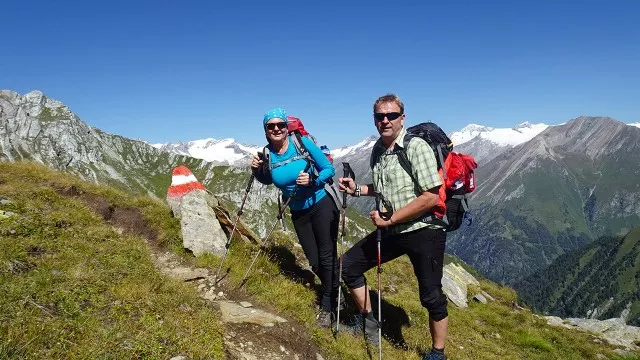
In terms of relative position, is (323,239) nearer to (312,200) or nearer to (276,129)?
(312,200)

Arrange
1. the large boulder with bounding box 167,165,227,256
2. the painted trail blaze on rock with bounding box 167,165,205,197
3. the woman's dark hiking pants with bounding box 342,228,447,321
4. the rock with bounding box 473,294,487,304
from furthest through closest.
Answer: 1. the rock with bounding box 473,294,487,304
2. the painted trail blaze on rock with bounding box 167,165,205,197
3. the large boulder with bounding box 167,165,227,256
4. the woman's dark hiking pants with bounding box 342,228,447,321

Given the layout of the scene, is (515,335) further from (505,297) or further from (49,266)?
(49,266)

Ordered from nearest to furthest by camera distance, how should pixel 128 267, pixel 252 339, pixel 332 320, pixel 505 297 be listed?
pixel 252 339 → pixel 128 267 → pixel 332 320 → pixel 505 297

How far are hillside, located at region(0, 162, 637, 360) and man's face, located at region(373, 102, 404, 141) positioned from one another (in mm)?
4500

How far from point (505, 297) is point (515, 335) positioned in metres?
5.60

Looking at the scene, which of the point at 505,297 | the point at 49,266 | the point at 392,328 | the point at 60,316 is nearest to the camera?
the point at 60,316

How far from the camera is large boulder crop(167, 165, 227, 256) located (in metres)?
10.8

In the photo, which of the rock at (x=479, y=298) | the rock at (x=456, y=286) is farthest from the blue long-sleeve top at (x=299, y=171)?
the rock at (x=479, y=298)

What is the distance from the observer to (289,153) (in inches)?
360

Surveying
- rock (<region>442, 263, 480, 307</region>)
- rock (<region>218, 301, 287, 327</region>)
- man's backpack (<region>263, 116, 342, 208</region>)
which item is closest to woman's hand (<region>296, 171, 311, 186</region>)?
man's backpack (<region>263, 116, 342, 208</region>)

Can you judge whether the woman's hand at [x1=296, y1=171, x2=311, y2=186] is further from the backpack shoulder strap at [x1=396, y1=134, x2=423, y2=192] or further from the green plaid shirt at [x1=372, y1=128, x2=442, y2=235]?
the backpack shoulder strap at [x1=396, y1=134, x2=423, y2=192]

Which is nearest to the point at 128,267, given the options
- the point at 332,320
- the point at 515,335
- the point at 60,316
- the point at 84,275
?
the point at 84,275

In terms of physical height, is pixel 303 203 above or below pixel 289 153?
below

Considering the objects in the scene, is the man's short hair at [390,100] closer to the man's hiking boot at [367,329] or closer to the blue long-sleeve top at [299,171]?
the blue long-sleeve top at [299,171]
